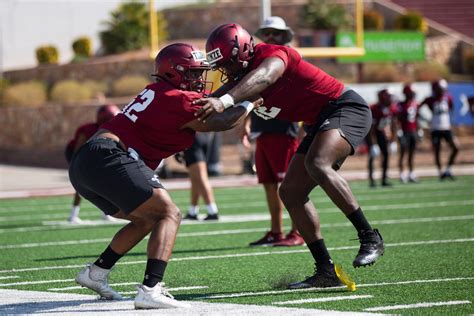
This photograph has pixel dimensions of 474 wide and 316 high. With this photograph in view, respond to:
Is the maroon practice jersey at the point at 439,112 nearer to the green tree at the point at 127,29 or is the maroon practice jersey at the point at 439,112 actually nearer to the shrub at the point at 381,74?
the shrub at the point at 381,74

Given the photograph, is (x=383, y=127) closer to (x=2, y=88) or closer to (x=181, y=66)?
(x=181, y=66)

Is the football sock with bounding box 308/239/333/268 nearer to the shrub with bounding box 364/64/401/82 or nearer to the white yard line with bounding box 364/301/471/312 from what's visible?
the white yard line with bounding box 364/301/471/312

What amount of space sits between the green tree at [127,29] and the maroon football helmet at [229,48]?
28.6 metres

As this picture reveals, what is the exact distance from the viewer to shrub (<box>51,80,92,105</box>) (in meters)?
31.1

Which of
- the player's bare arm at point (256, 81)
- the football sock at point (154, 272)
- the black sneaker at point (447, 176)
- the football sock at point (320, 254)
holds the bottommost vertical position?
the black sneaker at point (447, 176)

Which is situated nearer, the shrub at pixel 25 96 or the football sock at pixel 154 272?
the football sock at pixel 154 272

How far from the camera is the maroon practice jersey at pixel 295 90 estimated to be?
24.4ft

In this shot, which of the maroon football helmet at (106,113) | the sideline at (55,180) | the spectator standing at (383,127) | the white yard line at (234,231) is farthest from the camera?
the sideline at (55,180)

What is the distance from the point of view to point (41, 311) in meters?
6.57

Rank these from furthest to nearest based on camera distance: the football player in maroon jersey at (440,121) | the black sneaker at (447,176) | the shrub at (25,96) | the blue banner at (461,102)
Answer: the shrub at (25,96), the blue banner at (461,102), the football player in maroon jersey at (440,121), the black sneaker at (447,176)

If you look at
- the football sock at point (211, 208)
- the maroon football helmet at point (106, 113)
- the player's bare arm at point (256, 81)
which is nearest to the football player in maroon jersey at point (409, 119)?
the football sock at point (211, 208)

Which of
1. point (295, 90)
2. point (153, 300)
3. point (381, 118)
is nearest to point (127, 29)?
point (381, 118)

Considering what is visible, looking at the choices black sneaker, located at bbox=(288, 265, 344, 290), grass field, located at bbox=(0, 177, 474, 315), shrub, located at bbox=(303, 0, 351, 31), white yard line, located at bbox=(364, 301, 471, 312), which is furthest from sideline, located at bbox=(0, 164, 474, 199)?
white yard line, located at bbox=(364, 301, 471, 312)

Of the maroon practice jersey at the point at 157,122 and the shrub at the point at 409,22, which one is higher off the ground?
the maroon practice jersey at the point at 157,122
